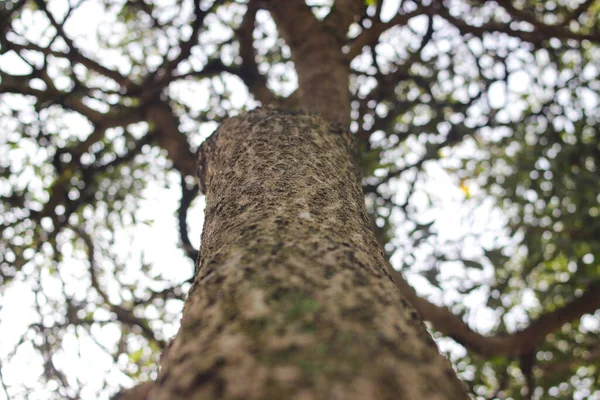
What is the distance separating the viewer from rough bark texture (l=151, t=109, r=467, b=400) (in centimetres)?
67

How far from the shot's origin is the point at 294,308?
0.81 m

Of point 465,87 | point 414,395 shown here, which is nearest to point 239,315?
point 414,395

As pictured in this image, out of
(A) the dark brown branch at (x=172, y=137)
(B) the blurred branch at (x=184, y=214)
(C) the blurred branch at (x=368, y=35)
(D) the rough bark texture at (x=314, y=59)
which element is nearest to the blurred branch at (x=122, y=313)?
(B) the blurred branch at (x=184, y=214)

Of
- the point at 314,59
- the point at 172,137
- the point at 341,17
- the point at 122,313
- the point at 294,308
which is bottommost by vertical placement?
the point at 294,308

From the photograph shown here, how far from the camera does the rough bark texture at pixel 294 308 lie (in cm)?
67

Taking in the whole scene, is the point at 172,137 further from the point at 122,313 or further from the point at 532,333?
the point at 532,333

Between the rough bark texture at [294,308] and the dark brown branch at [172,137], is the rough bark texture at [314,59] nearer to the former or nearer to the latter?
the rough bark texture at [294,308]

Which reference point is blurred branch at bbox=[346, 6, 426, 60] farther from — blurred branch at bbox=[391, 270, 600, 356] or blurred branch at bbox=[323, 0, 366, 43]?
blurred branch at bbox=[391, 270, 600, 356]

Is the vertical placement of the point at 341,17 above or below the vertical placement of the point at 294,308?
above

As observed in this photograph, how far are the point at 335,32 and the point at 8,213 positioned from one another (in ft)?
12.6

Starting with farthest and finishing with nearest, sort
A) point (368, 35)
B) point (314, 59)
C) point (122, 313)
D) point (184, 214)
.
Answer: point (184, 214), point (122, 313), point (368, 35), point (314, 59)

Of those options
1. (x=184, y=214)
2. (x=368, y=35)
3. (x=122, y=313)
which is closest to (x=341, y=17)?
(x=368, y=35)

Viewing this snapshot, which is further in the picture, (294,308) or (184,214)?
(184,214)

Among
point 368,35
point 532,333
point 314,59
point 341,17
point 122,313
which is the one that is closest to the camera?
point 314,59
